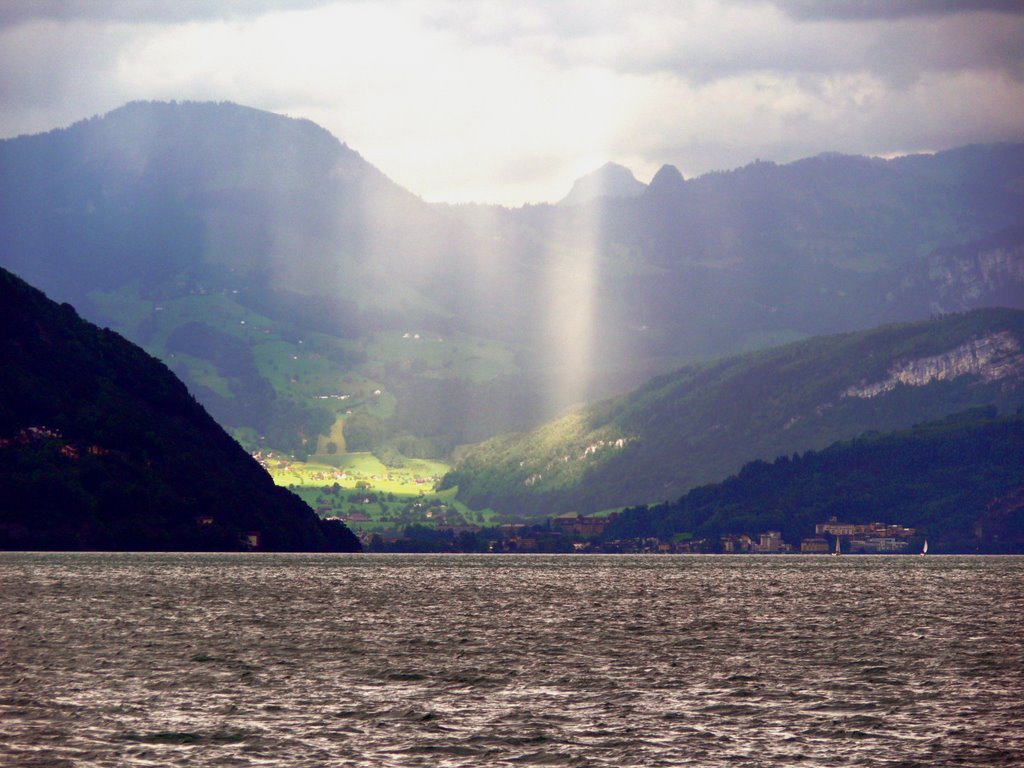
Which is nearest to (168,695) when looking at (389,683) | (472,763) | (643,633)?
(389,683)

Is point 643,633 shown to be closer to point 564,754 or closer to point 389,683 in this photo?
point 389,683

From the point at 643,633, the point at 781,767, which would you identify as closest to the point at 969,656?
the point at 643,633

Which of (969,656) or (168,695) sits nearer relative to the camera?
(168,695)

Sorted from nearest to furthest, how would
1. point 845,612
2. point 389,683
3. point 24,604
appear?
1. point 389,683
2. point 24,604
3. point 845,612

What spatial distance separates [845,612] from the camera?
639ft

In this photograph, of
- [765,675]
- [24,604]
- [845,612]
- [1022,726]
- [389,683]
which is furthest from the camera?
[845,612]

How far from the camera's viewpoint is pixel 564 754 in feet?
258

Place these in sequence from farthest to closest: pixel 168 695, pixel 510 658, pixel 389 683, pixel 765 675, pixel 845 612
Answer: pixel 845 612 → pixel 510 658 → pixel 765 675 → pixel 389 683 → pixel 168 695

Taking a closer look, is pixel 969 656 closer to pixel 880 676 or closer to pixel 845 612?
pixel 880 676

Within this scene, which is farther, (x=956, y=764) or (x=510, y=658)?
(x=510, y=658)

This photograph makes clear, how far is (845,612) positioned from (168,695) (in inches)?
4516

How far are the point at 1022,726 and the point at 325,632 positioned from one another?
77449mm

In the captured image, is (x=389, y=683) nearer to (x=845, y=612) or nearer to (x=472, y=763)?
(x=472, y=763)

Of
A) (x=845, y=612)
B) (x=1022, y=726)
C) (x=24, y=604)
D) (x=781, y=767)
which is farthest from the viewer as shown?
(x=845, y=612)
